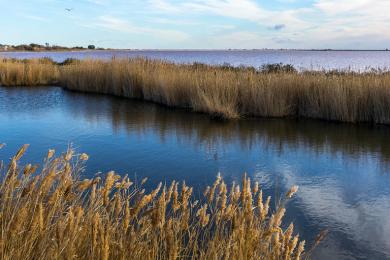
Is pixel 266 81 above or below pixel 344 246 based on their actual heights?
above

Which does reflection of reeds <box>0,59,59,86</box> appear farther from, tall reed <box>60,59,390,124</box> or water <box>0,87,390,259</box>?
tall reed <box>60,59,390,124</box>

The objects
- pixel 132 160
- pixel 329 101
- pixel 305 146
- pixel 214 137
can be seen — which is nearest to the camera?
pixel 132 160

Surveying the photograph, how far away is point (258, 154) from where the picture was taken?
736 cm

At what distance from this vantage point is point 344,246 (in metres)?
4.06

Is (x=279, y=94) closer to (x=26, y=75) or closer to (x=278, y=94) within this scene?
(x=278, y=94)

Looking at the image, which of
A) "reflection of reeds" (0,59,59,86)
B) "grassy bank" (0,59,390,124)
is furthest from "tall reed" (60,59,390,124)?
"reflection of reeds" (0,59,59,86)

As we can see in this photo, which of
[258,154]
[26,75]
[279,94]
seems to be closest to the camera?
[258,154]

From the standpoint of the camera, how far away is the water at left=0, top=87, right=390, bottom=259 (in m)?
4.63

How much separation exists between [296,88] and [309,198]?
6.21 meters

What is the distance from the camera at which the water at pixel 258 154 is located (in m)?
4.63

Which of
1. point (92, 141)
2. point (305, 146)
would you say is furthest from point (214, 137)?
point (92, 141)

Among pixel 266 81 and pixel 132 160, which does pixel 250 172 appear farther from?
pixel 266 81

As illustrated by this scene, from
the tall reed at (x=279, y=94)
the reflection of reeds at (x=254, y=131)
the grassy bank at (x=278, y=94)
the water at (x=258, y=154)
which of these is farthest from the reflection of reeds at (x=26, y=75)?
the reflection of reeds at (x=254, y=131)

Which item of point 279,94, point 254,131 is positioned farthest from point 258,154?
point 279,94
